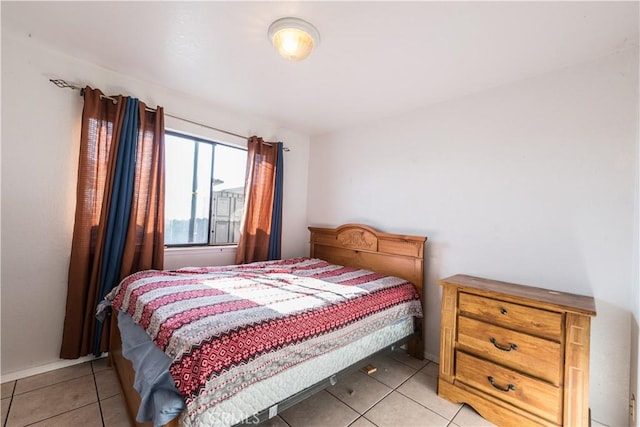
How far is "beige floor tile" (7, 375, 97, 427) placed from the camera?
1.60m

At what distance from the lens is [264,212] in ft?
10.8

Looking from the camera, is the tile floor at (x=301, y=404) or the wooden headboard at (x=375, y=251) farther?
the wooden headboard at (x=375, y=251)

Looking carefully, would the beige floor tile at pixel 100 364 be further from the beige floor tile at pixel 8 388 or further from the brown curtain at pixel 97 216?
the beige floor tile at pixel 8 388

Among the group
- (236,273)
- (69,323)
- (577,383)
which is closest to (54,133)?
(69,323)

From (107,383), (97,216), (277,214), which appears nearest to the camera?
(107,383)

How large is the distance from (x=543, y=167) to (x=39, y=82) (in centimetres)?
380

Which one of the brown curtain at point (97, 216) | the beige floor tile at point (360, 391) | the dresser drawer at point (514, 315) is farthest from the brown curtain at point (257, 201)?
the dresser drawer at point (514, 315)

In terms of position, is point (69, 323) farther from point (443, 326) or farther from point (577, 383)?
point (577, 383)

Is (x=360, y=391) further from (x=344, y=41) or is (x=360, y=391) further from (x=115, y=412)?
(x=344, y=41)

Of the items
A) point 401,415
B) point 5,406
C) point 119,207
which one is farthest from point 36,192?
point 401,415

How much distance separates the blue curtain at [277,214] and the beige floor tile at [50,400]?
6.27 feet

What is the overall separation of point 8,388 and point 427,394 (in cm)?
292

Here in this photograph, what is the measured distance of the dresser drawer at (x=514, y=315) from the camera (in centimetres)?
153

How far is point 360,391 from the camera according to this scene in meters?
1.97
